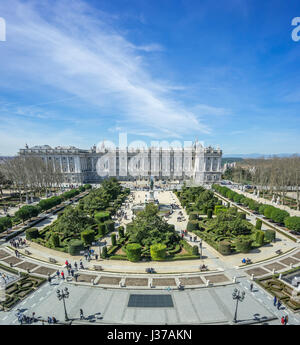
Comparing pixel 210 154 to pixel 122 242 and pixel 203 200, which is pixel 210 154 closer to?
pixel 203 200

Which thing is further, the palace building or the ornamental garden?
the palace building

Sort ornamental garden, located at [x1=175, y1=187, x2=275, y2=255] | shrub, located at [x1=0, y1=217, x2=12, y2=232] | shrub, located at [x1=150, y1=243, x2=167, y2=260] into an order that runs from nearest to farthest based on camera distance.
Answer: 1. shrub, located at [x1=150, y1=243, x2=167, y2=260]
2. ornamental garden, located at [x1=175, y1=187, x2=275, y2=255]
3. shrub, located at [x1=0, y1=217, x2=12, y2=232]

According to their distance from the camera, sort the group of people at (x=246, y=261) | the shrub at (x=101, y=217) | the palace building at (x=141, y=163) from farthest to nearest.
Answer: the palace building at (x=141, y=163) → the shrub at (x=101, y=217) → the group of people at (x=246, y=261)

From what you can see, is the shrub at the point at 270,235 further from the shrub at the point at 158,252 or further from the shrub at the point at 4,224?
the shrub at the point at 4,224

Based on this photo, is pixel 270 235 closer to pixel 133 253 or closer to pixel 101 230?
pixel 133 253

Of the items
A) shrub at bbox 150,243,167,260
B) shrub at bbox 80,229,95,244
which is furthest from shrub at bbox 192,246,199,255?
shrub at bbox 80,229,95,244

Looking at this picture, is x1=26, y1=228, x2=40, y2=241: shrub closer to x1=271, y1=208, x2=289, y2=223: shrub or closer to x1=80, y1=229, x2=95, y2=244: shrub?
x1=80, y1=229, x2=95, y2=244: shrub

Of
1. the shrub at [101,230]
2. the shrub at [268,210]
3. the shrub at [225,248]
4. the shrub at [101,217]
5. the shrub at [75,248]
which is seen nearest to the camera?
the shrub at [75,248]

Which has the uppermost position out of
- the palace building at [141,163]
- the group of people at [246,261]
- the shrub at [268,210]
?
the palace building at [141,163]

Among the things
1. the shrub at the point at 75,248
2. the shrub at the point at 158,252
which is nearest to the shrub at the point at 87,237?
the shrub at the point at 75,248

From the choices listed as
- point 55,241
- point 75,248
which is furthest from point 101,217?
point 75,248
